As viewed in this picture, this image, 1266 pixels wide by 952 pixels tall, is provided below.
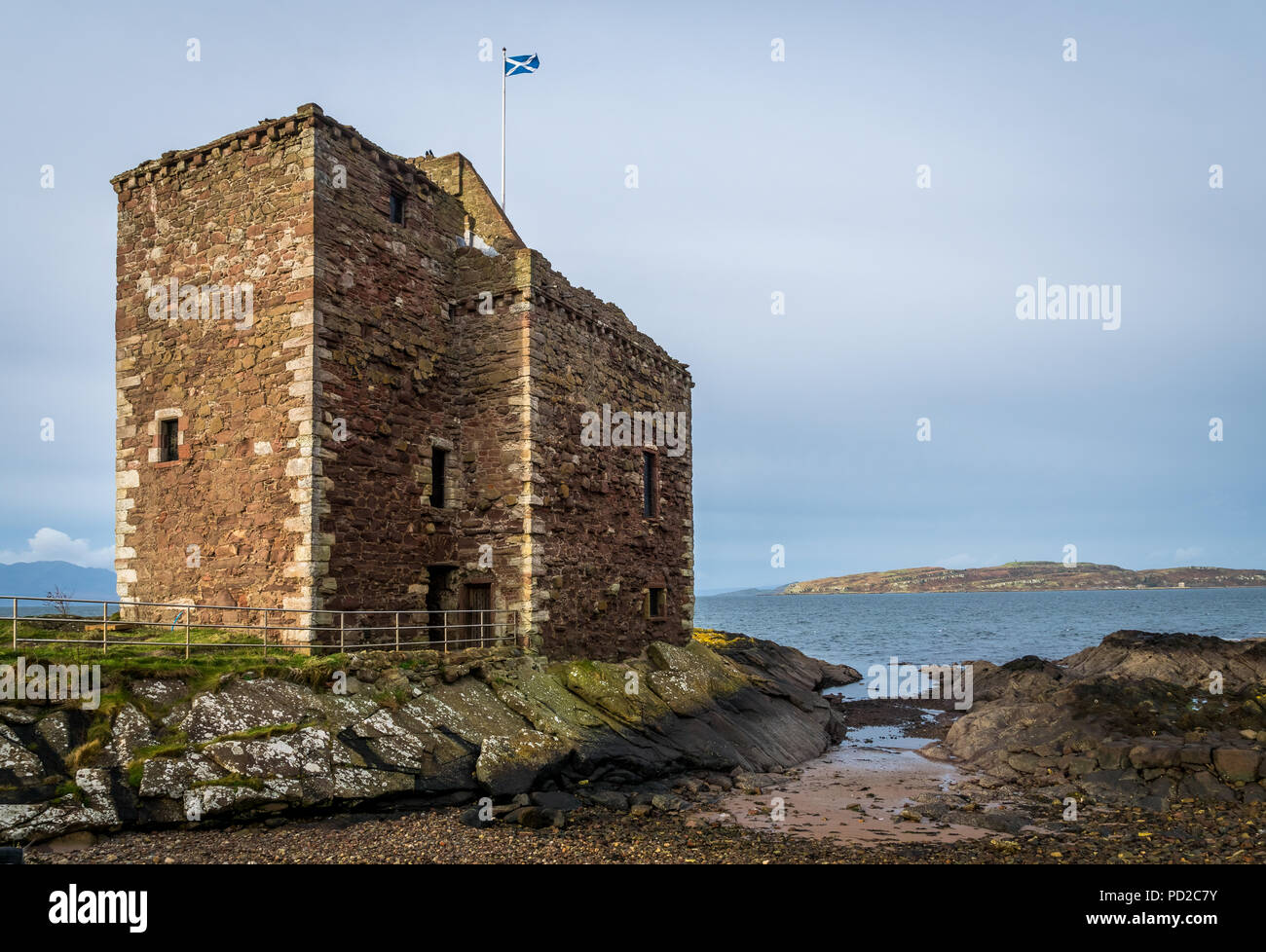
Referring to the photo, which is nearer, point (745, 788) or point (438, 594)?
point (745, 788)

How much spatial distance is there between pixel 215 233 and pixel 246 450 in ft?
17.1

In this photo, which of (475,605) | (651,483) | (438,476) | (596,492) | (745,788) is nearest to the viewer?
(745,788)

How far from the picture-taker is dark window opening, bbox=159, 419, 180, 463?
2020 cm

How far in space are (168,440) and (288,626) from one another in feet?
20.4

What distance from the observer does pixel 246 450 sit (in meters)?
18.7

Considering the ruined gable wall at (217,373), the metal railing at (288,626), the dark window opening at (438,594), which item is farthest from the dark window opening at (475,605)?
the ruined gable wall at (217,373)

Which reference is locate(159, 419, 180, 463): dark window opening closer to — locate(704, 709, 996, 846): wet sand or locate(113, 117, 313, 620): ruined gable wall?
locate(113, 117, 313, 620): ruined gable wall

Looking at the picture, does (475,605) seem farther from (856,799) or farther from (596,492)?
(856,799)

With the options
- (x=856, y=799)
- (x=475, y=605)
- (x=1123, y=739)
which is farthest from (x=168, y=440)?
(x=1123, y=739)

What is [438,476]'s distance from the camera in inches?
848

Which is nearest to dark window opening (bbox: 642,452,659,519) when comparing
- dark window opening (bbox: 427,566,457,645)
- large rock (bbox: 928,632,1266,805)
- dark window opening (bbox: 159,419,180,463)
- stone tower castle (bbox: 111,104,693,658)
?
stone tower castle (bbox: 111,104,693,658)

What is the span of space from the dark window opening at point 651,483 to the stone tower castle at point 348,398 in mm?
2537

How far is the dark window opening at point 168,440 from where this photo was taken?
66.3ft
